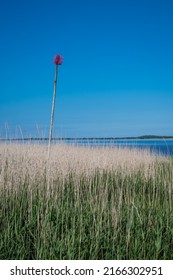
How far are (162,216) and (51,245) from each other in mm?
1610

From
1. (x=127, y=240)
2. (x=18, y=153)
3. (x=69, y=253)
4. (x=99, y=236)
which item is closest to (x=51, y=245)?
(x=69, y=253)

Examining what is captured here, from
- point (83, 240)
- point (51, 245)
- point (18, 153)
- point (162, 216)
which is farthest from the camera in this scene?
point (18, 153)

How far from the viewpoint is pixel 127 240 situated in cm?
298

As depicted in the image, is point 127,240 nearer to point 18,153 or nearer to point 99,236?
point 99,236

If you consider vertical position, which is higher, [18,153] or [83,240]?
[18,153]

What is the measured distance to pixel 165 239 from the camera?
3248 millimetres
